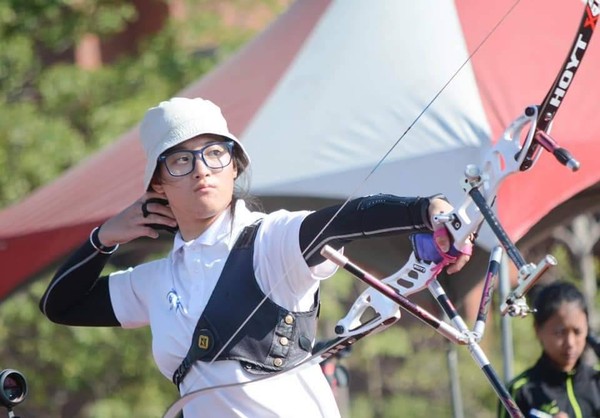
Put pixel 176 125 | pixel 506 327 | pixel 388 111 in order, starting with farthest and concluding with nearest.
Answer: pixel 506 327
pixel 388 111
pixel 176 125

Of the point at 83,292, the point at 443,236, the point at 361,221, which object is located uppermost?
the point at 443,236

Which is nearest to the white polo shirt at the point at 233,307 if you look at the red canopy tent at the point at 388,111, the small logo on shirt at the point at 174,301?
the small logo on shirt at the point at 174,301

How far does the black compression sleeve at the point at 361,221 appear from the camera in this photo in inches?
85.4

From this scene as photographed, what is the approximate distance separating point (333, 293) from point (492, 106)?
422 centimetres

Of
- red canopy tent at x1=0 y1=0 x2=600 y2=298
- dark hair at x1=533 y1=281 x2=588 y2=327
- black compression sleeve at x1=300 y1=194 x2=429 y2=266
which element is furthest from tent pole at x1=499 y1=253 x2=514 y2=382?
black compression sleeve at x1=300 y1=194 x2=429 y2=266

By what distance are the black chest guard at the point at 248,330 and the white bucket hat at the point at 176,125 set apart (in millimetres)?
264

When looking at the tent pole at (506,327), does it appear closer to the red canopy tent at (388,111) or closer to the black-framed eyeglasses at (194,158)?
the red canopy tent at (388,111)

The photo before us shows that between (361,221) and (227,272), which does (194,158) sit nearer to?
(227,272)

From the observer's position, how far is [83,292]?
2.83m

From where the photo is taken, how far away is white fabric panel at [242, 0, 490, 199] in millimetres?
4141

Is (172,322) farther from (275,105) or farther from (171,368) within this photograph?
(275,105)

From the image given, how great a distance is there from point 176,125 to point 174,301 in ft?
1.14

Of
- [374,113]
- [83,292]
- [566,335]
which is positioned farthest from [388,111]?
[83,292]

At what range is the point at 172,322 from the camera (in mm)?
2510
